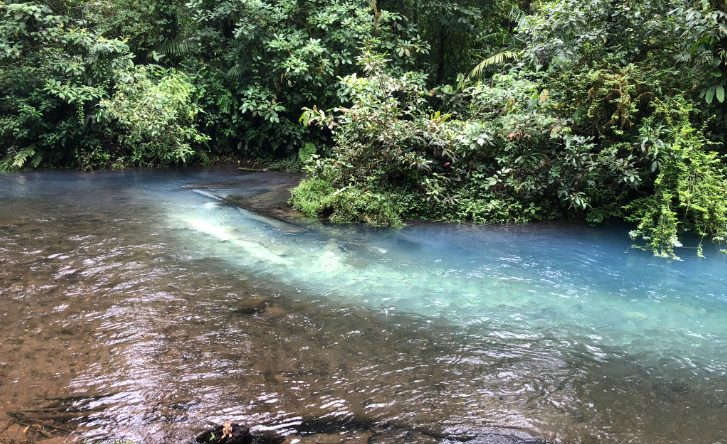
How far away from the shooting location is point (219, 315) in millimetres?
4230

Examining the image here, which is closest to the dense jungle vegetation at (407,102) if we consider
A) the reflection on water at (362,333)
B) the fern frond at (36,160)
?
the fern frond at (36,160)

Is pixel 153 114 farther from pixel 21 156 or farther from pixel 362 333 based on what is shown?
pixel 362 333

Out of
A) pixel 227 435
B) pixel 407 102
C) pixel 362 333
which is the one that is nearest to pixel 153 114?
pixel 407 102

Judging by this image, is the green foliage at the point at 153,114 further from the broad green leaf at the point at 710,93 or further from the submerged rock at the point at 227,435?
the broad green leaf at the point at 710,93

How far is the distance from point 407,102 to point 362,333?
6105 millimetres

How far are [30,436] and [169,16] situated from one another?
14916mm

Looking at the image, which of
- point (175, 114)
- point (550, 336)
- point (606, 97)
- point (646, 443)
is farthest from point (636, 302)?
point (175, 114)

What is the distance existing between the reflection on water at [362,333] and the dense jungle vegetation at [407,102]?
1.32 metres

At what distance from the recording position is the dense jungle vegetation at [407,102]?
7320 mm

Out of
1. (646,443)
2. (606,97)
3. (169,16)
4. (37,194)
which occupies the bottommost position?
(646,443)

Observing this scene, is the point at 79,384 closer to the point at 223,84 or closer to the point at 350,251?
the point at 350,251

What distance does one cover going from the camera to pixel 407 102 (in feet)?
29.9

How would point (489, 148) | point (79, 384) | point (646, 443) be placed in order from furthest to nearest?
point (489, 148), point (79, 384), point (646, 443)

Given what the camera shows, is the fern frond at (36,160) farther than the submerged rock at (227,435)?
Yes
